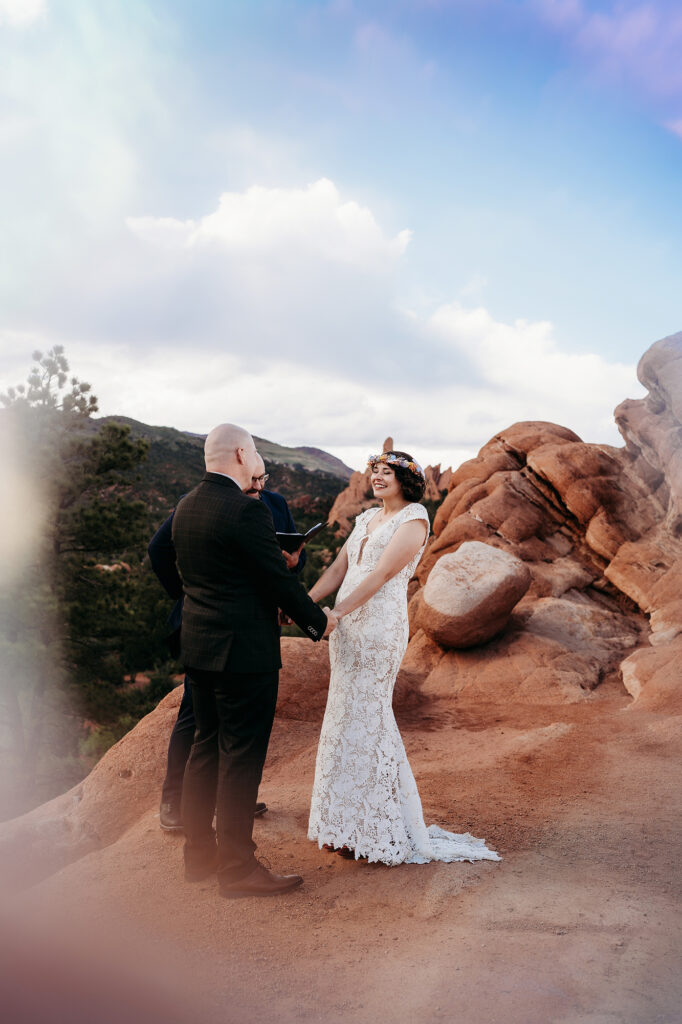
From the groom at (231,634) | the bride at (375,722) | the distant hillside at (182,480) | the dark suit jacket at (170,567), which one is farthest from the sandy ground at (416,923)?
the distant hillside at (182,480)

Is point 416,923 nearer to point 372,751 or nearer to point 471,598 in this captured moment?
point 372,751

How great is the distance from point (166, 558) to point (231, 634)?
1103mm

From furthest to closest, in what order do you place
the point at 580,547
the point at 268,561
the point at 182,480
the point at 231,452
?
the point at 182,480, the point at 580,547, the point at 231,452, the point at 268,561

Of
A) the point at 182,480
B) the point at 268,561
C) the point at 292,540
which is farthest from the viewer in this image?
the point at 182,480

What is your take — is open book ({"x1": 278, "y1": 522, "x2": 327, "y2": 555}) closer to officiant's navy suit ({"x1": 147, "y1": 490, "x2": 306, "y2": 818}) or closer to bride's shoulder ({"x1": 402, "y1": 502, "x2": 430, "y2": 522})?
officiant's navy suit ({"x1": 147, "y1": 490, "x2": 306, "y2": 818})

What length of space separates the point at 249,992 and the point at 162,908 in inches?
37.7

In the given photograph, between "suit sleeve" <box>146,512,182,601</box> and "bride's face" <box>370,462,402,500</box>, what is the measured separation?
1.24m

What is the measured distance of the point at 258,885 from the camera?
143 inches

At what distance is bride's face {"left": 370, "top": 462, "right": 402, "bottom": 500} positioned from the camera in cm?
428

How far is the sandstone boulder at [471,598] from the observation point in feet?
34.2

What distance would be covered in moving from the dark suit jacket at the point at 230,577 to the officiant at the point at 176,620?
23.7 inches

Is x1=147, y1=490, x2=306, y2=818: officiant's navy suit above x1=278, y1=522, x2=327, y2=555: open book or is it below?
below

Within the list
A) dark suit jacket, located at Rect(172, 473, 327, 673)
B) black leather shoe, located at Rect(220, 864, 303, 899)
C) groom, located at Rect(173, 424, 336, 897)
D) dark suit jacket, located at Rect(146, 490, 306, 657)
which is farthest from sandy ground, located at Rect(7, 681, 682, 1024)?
dark suit jacket, located at Rect(146, 490, 306, 657)

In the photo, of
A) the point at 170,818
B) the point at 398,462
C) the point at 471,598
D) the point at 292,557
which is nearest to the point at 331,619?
the point at 292,557
